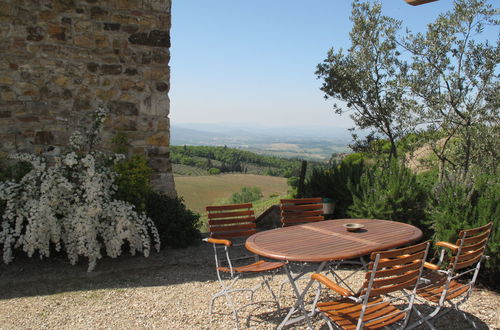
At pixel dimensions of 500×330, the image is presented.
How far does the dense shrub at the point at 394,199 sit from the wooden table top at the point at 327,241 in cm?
96

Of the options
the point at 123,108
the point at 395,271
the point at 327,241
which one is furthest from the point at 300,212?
the point at 123,108

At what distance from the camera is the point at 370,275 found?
2.47 meters

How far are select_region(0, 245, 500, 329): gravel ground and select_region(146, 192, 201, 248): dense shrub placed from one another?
15.4 inches

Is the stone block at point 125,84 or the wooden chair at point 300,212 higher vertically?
the stone block at point 125,84

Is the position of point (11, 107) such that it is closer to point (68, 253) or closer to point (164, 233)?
point (68, 253)

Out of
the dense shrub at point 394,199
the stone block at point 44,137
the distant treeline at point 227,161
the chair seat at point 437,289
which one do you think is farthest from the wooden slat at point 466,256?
the distant treeline at point 227,161

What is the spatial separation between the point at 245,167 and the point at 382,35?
12630 millimetres

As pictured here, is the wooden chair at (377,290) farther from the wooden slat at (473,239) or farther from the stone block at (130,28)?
the stone block at (130,28)

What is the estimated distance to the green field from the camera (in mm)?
12133

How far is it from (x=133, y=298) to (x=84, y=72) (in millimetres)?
2746

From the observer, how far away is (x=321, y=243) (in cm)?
321

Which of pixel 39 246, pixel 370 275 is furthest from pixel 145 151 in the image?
pixel 370 275

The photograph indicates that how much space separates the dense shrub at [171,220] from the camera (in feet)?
17.2

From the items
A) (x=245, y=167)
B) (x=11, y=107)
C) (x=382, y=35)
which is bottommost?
(x=245, y=167)
